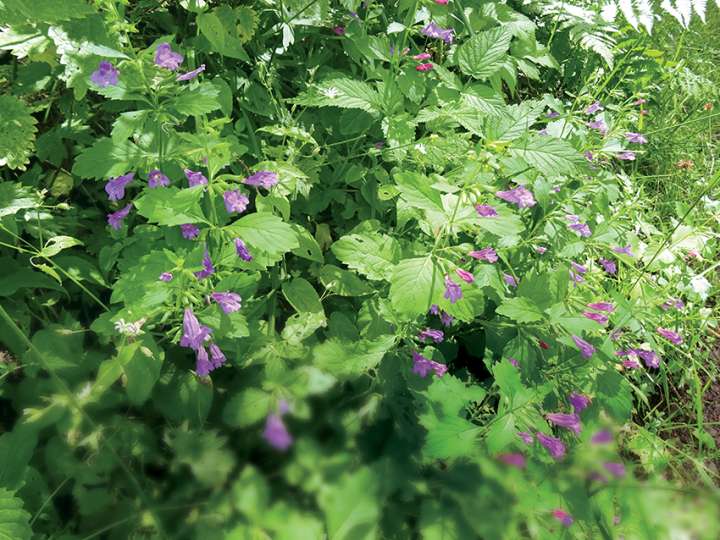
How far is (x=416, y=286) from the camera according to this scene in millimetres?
1197

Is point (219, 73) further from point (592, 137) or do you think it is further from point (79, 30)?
point (592, 137)

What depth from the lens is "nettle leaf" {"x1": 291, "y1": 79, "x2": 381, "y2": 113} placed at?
1.55 metres

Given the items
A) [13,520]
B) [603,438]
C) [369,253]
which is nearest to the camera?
[603,438]

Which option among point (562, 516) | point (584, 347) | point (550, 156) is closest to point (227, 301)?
point (562, 516)

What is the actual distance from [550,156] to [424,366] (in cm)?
69

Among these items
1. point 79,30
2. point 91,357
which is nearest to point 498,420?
point 91,357

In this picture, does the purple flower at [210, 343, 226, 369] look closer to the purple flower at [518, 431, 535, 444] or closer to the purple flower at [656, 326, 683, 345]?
the purple flower at [518, 431, 535, 444]

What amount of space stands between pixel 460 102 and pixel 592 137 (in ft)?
2.42

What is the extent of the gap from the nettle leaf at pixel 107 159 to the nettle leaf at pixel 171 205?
4.6 inches

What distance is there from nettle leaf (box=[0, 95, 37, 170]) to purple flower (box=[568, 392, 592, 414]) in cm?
177

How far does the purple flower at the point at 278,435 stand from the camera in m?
0.67

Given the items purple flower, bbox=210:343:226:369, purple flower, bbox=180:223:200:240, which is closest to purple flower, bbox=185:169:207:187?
purple flower, bbox=180:223:200:240

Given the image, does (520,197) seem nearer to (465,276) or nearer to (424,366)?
(465,276)

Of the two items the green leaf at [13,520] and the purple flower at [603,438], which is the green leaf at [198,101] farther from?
the purple flower at [603,438]
